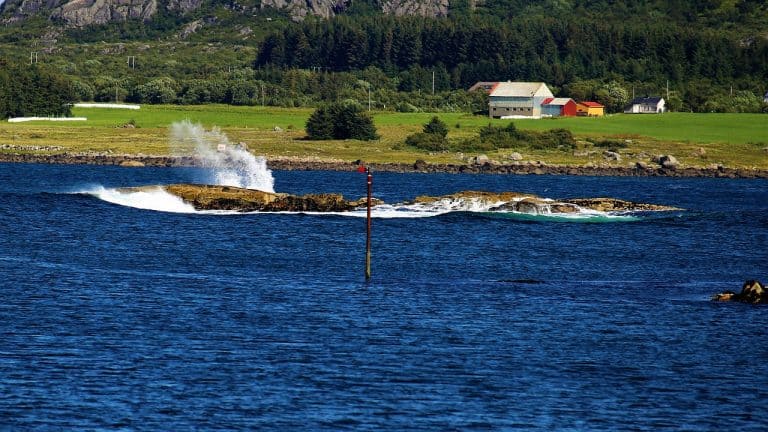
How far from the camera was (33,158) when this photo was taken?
152m

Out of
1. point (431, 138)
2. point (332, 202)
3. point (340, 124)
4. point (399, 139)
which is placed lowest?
point (332, 202)

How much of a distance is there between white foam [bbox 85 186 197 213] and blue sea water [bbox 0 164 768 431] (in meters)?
5.33

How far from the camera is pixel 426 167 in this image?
488ft

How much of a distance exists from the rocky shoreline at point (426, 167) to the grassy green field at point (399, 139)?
144 inches

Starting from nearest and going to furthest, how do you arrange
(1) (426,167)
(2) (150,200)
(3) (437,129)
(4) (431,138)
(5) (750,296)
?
1. (5) (750,296)
2. (2) (150,200)
3. (1) (426,167)
4. (4) (431,138)
5. (3) (437,129)

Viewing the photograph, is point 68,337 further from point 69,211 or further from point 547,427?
point 69,211

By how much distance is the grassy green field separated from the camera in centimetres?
15862

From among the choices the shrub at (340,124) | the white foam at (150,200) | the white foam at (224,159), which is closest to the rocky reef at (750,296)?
the white foam at (150,200)

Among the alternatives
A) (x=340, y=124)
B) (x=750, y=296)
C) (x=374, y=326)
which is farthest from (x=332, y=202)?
(x=340, y=124)

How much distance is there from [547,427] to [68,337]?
16991mm

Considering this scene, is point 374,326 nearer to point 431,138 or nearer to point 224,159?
point 224,159

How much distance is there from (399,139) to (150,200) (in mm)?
81646

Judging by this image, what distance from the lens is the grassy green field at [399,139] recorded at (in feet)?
520

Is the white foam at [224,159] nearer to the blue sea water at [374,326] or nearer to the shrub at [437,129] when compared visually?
the blue sea water at [374,326]
